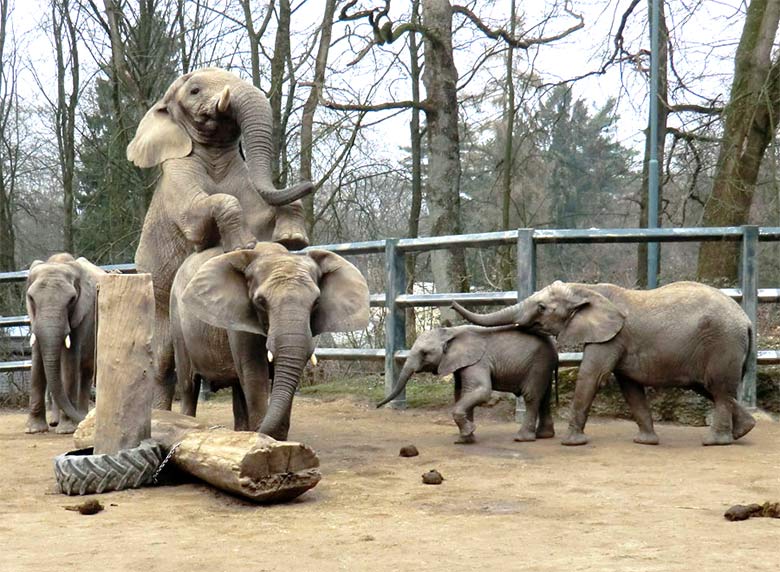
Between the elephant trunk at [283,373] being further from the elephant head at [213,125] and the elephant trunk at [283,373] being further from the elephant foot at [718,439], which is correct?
the elephant foot at [718,439]

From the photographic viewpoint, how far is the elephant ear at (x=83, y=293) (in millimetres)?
9508

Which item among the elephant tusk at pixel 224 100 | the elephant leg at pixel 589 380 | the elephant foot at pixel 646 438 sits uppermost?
the elephant tusk at pixel 224 100

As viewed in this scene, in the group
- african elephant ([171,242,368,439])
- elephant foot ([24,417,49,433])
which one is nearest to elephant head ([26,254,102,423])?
elephant foot ([24,417,49,433])

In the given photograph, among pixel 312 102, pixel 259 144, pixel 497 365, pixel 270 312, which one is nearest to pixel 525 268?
pixel 497 365

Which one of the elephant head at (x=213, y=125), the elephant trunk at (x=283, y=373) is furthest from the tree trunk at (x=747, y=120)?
the elephant trunk at (x=283, y=373)

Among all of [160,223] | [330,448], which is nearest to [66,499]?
[330,448]

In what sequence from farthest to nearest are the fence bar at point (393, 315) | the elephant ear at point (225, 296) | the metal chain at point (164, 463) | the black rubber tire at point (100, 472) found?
the fence bar at point (393, 315)
the elephant ear at point (225, 296)
the metal chain at point (164, 463)
the black rubber tire at point (100, 472)

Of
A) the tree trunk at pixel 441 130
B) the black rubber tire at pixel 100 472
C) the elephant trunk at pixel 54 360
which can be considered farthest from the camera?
the tree trunk at pixel 441 130

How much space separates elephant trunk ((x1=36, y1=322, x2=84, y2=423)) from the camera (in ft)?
29.7

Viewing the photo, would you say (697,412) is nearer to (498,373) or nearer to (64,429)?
(498,373)

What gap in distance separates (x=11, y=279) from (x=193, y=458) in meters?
8.42

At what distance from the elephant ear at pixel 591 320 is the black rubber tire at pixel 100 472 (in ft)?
10.5

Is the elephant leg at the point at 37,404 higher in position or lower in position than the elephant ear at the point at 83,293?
lower

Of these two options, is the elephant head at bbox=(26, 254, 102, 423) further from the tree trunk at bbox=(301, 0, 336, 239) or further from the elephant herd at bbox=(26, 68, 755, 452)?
the tree trunk at bbox=(301, 0, 336, 239)
